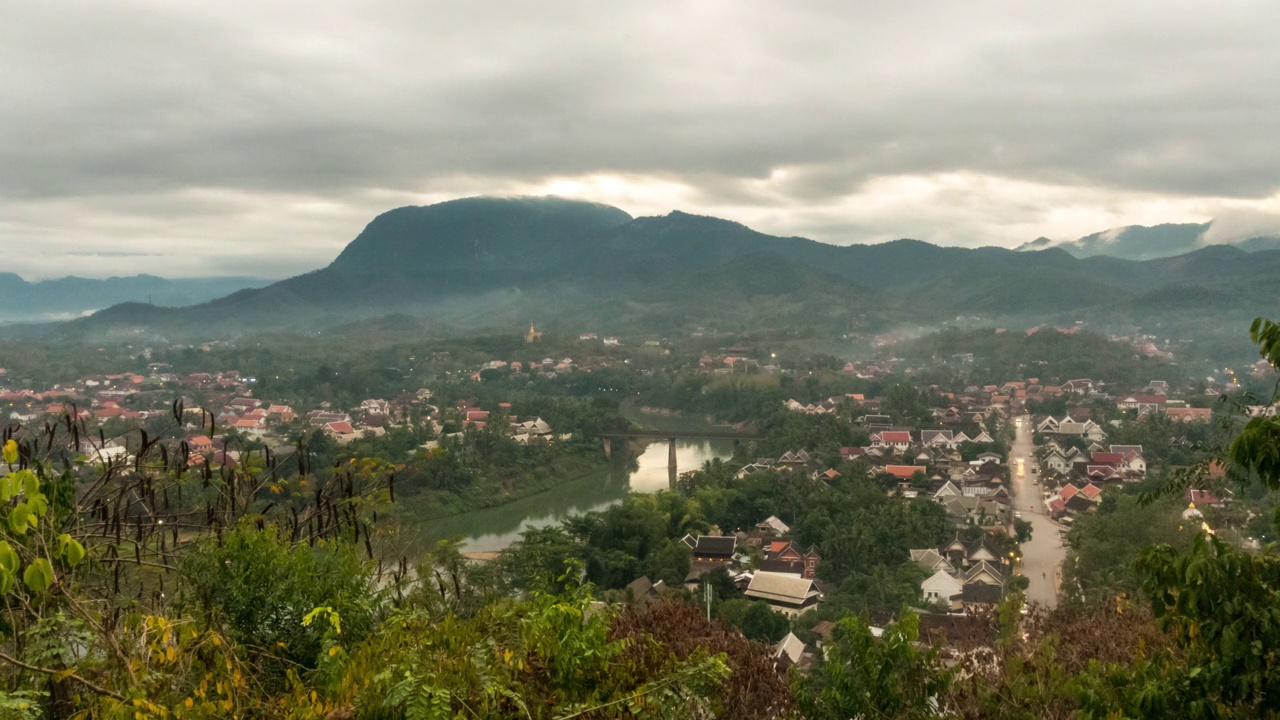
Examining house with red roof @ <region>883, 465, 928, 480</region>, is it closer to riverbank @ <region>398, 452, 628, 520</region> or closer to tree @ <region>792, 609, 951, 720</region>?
riverbank @ <region>398, 452, 628, 520</region>

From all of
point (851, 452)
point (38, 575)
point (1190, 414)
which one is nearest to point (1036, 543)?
point (851, 452)

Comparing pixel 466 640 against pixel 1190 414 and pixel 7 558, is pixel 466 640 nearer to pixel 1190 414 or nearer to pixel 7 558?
pixel 7 558

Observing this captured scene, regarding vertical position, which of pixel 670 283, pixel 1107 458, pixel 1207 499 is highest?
pixel 670 283

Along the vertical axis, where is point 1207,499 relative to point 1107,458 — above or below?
above

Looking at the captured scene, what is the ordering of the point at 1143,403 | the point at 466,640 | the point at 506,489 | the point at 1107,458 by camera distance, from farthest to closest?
the point at 1143,403 → the point at 1107,458 → the point at 506,489 → the point at 466,640

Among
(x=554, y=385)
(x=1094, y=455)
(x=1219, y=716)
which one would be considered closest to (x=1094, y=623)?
(x=1219, y=716)

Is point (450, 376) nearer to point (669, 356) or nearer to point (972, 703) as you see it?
point (669, 356)
